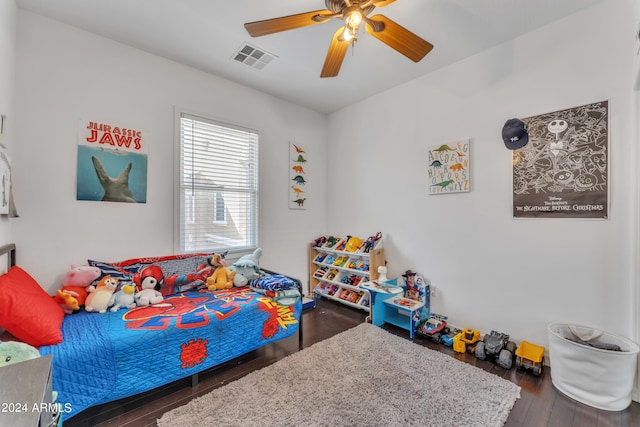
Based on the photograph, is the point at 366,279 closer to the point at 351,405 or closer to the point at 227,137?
the point at 351,405

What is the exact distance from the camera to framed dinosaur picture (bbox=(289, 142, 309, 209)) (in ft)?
11.9

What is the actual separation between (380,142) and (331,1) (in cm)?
197

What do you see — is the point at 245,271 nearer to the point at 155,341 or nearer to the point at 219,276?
the point at 219,276

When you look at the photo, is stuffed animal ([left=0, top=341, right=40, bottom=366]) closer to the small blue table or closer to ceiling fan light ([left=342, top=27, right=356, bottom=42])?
ceiling fan light ([left=342, top=27, right=356, bottom=42])

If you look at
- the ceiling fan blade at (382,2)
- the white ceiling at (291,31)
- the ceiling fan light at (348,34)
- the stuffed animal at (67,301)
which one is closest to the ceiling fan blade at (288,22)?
the ceiling fan light at (348,34)

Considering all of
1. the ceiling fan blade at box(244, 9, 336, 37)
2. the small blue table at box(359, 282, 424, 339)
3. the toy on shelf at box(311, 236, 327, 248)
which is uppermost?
the ceiling fan blade at box(244, 9, 336, 37)

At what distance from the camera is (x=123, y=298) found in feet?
6.79

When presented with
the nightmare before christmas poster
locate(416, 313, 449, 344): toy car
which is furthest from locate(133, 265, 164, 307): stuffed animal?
the nightmare before christmas poster

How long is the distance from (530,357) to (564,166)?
1.48m

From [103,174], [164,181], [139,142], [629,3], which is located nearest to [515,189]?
[629,3]

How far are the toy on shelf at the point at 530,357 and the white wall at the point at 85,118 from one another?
3.19 metres

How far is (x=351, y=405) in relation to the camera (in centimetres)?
166

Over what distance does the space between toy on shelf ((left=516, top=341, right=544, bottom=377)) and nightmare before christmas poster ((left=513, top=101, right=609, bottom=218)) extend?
1040 millimetres

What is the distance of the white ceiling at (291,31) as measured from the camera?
192 cm
